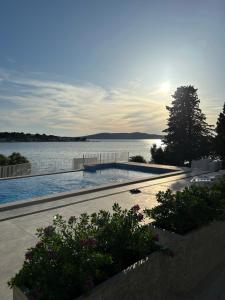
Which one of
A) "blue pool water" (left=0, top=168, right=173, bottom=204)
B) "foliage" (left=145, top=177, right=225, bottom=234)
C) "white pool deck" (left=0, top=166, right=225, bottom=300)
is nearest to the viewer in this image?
"foliage" (left=145, top=177, right=225, bottom=234)

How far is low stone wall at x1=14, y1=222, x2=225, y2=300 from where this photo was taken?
289 centimetres

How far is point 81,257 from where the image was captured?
9.19ft

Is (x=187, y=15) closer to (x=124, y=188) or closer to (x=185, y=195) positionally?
(x=124, y=188)

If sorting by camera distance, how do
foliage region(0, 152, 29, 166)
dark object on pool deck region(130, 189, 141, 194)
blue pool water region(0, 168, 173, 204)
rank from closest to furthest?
dark object on pool deck region(130, 189, 141, 194)
blue pool water region(0, 168, 173, 204)
foliage region(0, 152, 29, 166)

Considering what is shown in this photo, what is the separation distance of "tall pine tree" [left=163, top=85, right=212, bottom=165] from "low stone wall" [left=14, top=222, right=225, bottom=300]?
2478 centimetres

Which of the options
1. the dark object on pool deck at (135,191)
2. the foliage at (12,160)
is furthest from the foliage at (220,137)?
the foliage at (12,160)

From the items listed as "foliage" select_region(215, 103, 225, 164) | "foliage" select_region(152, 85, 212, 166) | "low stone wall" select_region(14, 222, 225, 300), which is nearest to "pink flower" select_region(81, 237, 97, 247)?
"low stone wall" select_region(14, 222, 225, 300)

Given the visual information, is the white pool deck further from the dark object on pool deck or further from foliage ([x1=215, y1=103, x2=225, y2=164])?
foliage ([x1=215, y1=103, x2=225, y2=164])

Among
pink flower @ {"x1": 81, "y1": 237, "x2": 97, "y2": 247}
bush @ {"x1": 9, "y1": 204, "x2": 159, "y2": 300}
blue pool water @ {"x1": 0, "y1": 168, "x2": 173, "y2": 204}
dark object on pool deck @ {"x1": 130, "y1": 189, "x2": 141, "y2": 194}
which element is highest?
pink flower @ {"x1": 81, "y1": 237, "x2": 97, "y2": 247}

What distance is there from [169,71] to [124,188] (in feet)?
19.5

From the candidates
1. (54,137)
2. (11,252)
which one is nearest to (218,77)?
(11,252)

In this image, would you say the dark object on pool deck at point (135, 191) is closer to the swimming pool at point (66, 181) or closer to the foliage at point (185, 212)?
the swimming pool at point (66, 181)

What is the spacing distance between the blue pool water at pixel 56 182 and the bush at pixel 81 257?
375 inches

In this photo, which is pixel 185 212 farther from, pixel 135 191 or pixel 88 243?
pixel 135 191
